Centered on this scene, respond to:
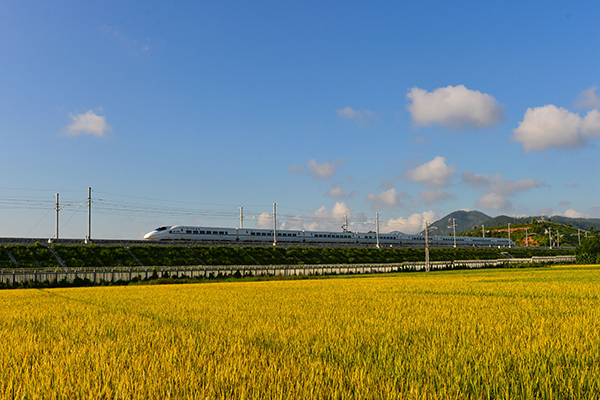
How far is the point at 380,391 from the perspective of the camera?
3.41 meters

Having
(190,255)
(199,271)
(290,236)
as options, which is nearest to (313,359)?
(199,271)

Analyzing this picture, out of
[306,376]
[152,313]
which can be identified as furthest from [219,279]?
[306,376]

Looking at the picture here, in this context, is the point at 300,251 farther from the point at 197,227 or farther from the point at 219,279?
the point at 219,279

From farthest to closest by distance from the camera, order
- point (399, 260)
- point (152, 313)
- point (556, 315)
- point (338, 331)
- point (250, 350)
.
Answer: point (399, 260) → point (152, 313) → point (556, 315) → point (338, 331) → point (250, 350)

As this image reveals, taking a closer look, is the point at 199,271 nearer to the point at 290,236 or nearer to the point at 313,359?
the point at 290,236

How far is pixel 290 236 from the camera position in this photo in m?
84.8

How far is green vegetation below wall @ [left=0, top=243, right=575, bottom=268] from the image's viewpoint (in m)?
49.3

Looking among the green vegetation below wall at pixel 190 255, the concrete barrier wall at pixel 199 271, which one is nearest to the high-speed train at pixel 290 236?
the green vegetation below wall at pixel 190 255

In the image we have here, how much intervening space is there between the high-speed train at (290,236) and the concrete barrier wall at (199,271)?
2098cm

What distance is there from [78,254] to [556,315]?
5544 centimetres

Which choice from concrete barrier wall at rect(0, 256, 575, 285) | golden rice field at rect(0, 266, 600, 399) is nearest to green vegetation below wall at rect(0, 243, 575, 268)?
concrete barrier wall at rect(0, 256, 575, 285)

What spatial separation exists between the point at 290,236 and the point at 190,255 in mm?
27635

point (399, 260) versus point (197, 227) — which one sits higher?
point (197, 227)

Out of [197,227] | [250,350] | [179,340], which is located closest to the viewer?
[250,350]
